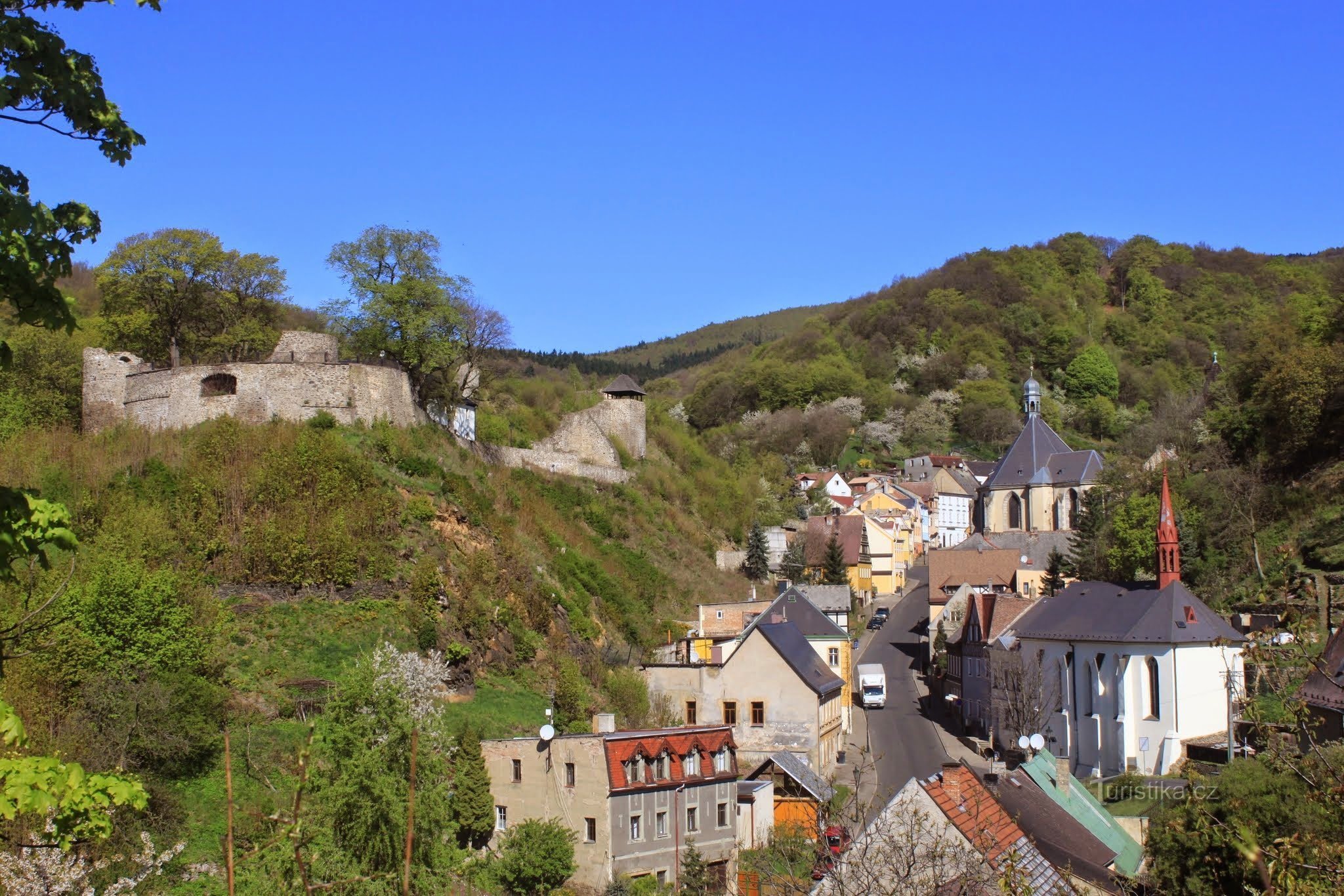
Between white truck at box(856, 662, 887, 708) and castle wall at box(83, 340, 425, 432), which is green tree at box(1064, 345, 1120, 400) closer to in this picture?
white truck at box(856, 662, 887, 708)

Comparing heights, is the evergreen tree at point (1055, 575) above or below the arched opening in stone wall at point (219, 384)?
below

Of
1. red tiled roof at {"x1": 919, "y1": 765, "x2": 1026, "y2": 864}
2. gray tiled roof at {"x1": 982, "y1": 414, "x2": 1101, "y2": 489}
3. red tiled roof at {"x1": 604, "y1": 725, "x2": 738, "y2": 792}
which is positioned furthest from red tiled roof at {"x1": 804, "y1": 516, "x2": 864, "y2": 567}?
red tiled roof at {"x1": 919, "y1": 765, "x2": 1026, "y2": 864}

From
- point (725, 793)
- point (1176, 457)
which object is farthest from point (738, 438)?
point (725, 793)

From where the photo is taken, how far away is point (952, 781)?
698 inches

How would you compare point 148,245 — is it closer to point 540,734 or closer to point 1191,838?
point 540,734

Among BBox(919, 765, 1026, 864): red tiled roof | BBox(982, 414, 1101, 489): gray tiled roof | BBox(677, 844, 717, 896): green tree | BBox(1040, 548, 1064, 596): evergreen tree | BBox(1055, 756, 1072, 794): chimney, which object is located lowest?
BBox(677, 844, 717, 896): green tree

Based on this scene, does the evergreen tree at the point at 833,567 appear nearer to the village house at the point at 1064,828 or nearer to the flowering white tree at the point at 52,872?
the village house at the point at 1064,828

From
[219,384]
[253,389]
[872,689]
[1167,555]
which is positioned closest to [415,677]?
[253,389]

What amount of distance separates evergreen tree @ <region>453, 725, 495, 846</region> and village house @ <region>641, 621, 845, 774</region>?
10.1m

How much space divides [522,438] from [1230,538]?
31337 millimetres

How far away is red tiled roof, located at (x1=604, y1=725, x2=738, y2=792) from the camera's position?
2598 centimetres

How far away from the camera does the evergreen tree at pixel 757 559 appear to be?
57575 mm

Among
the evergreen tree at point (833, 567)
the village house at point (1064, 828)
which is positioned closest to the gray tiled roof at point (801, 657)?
the village house at point (1064, 828)

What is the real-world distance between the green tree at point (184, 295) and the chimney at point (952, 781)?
30776mm
